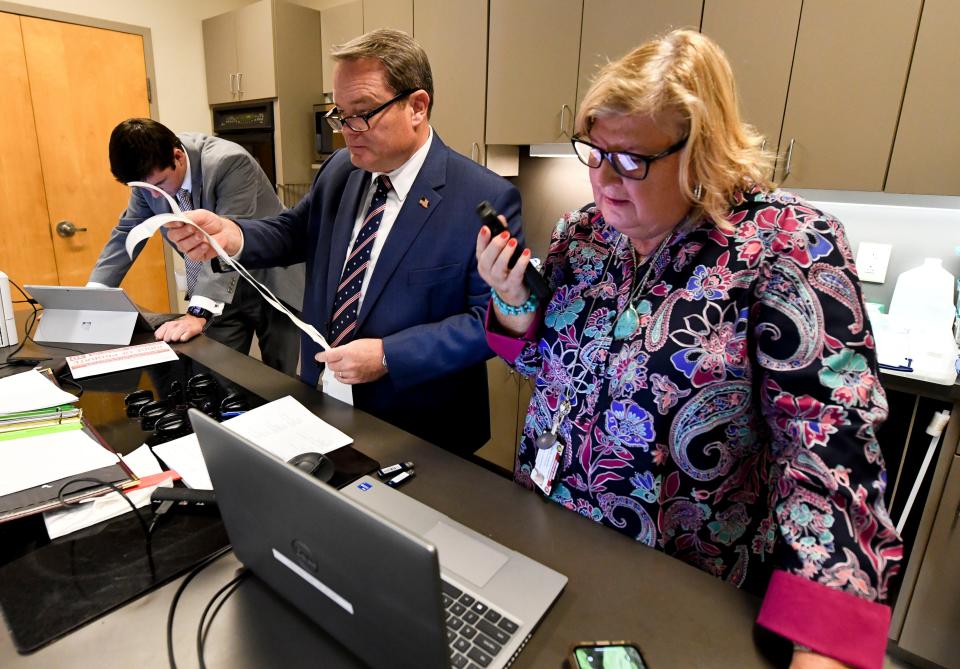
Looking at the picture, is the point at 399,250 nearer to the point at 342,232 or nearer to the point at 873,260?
the point at 342,232

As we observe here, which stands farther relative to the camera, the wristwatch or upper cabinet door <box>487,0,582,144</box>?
upper cabinet door <box>487,0,582,144</box>

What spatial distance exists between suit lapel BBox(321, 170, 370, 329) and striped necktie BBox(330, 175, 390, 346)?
3cm

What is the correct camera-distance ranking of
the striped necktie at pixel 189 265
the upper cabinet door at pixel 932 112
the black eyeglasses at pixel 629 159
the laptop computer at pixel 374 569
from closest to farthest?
the laptop computer at pixel 374 569
the black eyeglasses at pixel 629 159
the upper cabinet door at pixel 932 112
the striped necktie at pixel 189 265

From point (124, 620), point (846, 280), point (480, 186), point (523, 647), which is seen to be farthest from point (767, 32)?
point (124, 620)

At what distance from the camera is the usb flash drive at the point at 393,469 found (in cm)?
102

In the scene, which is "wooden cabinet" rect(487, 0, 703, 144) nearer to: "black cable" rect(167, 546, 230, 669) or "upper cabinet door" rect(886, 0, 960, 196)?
"upper cabinet door" rect(886, 0, 960, 196)

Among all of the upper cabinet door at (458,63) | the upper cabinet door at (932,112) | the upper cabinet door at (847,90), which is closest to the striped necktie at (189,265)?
the upper cabinet door at (458,63)

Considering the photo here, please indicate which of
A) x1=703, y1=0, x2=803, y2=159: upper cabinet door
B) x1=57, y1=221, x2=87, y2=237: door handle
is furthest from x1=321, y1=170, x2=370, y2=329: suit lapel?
x1=57, y1=221, x2=87, y2=237: door handle

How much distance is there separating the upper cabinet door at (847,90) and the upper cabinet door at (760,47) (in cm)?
3

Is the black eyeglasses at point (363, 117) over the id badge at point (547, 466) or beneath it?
over

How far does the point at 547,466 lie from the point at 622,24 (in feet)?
6.47

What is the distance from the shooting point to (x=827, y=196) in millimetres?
2141

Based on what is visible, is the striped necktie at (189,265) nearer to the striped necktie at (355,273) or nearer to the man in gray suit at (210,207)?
the man in gray suit at (210,207)

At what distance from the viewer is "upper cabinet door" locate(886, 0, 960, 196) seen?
1.67 metres
